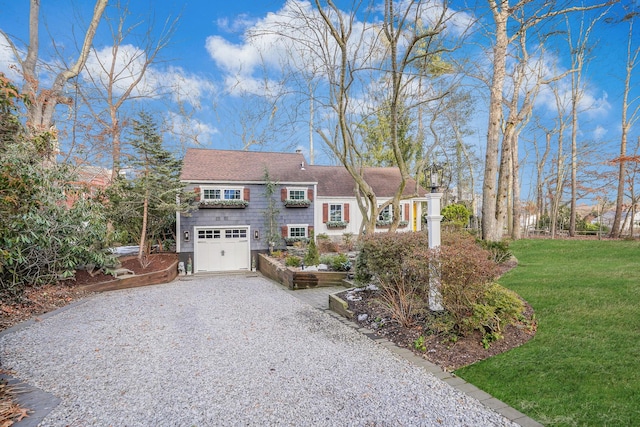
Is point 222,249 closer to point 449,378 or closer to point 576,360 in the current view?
point 449,378

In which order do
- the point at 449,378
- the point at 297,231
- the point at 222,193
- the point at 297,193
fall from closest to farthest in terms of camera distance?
the point at 449,378 → the point at 222,193 → the point at 297,231 → the point at 297,193

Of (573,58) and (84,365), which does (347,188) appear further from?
(84,365)

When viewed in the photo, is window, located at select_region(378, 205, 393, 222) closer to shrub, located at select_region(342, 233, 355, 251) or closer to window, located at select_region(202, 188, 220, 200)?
shrub, located at select_region(342, 233, 355, 251)

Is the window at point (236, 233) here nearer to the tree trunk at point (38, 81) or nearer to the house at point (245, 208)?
the house at point (245, 208)

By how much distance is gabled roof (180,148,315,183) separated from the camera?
14.0m

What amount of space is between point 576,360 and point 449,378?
1360 mm

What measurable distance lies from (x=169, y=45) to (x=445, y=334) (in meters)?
16.2

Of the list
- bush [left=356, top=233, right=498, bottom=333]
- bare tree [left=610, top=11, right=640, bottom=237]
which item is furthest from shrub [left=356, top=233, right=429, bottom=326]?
bare tree [left=610, top=11, right=640, bottom=237]

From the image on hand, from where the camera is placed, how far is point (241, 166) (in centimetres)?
1504

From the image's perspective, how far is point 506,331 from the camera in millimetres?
4367

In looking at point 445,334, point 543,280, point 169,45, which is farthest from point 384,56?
point 169,45

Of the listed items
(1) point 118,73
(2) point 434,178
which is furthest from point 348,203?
(1) point 118,73

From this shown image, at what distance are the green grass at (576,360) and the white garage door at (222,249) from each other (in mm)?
10630

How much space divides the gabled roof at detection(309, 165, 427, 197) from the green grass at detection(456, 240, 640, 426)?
11142 millimetres
